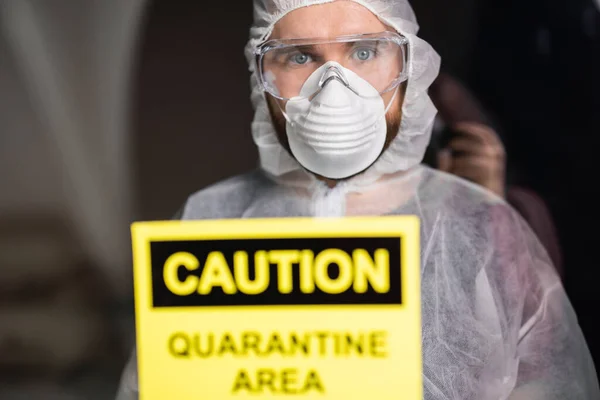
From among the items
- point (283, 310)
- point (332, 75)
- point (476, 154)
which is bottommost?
point (283, 310)

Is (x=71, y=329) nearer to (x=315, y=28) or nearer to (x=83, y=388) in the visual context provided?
(x=83, y=388)

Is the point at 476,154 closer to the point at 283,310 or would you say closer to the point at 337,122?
the point at 337,122

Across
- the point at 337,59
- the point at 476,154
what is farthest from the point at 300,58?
the point at 476,154

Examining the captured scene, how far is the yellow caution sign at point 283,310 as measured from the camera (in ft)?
2.48

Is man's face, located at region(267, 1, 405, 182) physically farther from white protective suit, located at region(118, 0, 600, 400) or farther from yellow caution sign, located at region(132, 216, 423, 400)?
yellow caution sign, located at region(132, 216, 423, 400)

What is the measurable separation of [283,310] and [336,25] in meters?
0.39

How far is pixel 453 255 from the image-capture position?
0.85 meters

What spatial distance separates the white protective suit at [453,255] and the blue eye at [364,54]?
52 millimetres

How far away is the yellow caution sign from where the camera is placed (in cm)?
75

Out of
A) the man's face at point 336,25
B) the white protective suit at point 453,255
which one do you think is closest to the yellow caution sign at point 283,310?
the white protective suit at point 453,255

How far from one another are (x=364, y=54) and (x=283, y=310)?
0.36m

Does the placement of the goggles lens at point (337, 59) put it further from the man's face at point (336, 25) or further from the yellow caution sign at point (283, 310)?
the yellow caution sign at point (283, 310)

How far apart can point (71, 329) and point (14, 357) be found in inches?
4.5

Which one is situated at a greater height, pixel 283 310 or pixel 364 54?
pixel 364 54
